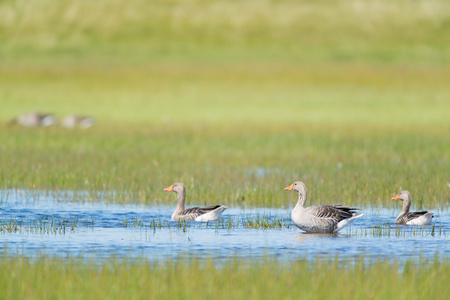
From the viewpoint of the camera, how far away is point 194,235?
17734mm

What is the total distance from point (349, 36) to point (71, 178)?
10475 cm

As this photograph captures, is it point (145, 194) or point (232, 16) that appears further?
point (232, 16)

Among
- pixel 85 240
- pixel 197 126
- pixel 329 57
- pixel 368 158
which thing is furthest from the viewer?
pixel 329 57

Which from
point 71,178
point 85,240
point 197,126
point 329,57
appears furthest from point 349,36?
point 85,240

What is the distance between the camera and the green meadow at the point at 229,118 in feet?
45.0

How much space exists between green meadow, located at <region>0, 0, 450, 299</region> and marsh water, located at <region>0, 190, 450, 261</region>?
0.54 m

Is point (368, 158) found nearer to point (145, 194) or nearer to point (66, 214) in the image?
point (145, 194)

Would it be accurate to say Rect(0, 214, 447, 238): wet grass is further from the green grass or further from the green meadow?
the green grass

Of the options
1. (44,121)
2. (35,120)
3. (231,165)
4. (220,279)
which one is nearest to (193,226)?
(220,279)

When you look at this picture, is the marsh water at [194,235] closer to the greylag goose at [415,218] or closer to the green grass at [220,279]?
the greylag goose at [415,218]

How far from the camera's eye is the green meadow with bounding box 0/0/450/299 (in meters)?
13.7

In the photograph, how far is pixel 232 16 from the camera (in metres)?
134

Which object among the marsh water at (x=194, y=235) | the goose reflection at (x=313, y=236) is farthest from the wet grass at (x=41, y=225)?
the goose reflection at (x=313, y=236)

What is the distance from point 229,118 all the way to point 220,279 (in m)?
48.1
